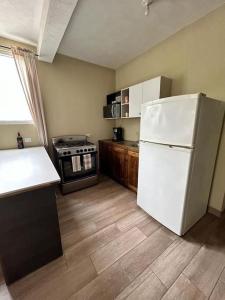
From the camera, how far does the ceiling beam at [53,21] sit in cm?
137

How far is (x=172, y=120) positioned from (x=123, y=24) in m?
1.62

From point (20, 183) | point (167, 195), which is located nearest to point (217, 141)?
point (167, 195)

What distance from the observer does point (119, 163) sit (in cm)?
288

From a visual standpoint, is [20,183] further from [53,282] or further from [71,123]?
[71,123]

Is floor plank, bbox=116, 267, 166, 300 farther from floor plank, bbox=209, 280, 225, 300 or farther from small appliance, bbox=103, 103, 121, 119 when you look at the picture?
small appliance, bbox=103, 103, 121, 119

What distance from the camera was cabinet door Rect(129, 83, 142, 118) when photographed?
2.54m

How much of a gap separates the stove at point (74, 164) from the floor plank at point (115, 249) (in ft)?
4.50

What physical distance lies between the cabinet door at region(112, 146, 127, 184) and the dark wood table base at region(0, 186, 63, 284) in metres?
1.70

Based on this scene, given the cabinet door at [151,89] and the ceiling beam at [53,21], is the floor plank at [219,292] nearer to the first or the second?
the cabinet door at [151,89]

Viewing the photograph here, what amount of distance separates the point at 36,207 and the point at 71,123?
2211mm

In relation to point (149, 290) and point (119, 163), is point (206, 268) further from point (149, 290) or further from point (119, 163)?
point (119, 163)

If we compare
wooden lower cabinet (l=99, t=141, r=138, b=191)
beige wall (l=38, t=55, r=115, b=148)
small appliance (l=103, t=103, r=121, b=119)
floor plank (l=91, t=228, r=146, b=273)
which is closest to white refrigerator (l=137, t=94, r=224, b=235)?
floor plank (l=91, t=228, r=146, b=273)

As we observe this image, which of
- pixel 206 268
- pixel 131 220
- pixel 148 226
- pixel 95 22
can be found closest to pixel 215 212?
pixel 206 268

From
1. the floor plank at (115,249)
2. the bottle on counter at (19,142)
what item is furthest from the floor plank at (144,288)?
the bottle on counter at (19,142)
